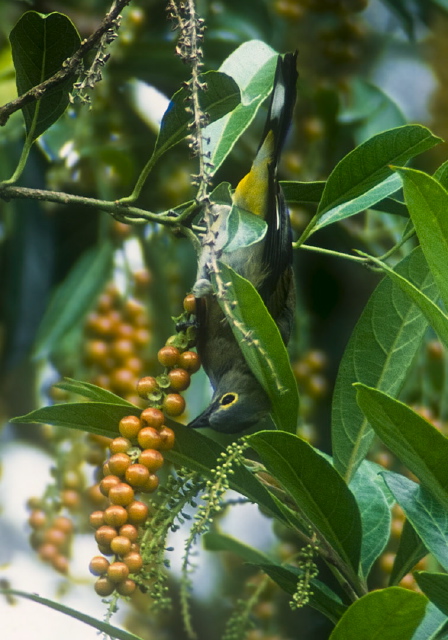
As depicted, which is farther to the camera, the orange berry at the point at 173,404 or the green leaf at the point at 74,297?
the green leaf at the point at 74,297

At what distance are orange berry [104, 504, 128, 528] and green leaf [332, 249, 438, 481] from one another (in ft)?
1.18

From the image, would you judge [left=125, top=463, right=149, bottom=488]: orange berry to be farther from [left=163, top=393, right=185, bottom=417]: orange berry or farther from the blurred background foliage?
the blurred background foliage

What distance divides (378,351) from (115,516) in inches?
18.8

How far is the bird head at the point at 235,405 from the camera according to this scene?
1.46 meters

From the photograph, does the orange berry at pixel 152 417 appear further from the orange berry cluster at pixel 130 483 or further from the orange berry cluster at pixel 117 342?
the orange berry cluster at pixel 117 342

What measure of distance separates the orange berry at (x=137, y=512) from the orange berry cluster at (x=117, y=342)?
107 cm

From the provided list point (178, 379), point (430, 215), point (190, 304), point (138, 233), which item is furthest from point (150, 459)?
point (138, 233)

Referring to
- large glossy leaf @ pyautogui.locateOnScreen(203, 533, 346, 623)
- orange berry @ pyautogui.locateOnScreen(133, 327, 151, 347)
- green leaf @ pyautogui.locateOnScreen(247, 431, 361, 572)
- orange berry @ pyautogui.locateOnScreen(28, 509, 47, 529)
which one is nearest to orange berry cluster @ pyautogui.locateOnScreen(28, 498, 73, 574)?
orange berry @ pyautogui.locateOnScreen(28, 509, 47, 529)

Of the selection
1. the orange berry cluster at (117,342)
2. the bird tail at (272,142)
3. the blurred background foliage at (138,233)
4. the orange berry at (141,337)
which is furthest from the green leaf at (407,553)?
the orange berry at (141,337)

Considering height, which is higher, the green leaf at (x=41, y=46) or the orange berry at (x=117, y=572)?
the green leaf at (x=41, y=46)

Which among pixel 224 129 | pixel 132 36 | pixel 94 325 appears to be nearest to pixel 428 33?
pixel 132 36

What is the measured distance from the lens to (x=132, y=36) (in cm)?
250

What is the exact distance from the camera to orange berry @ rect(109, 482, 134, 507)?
1121mm

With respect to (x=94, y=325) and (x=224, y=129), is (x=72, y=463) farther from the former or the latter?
(x=224, y=129)
